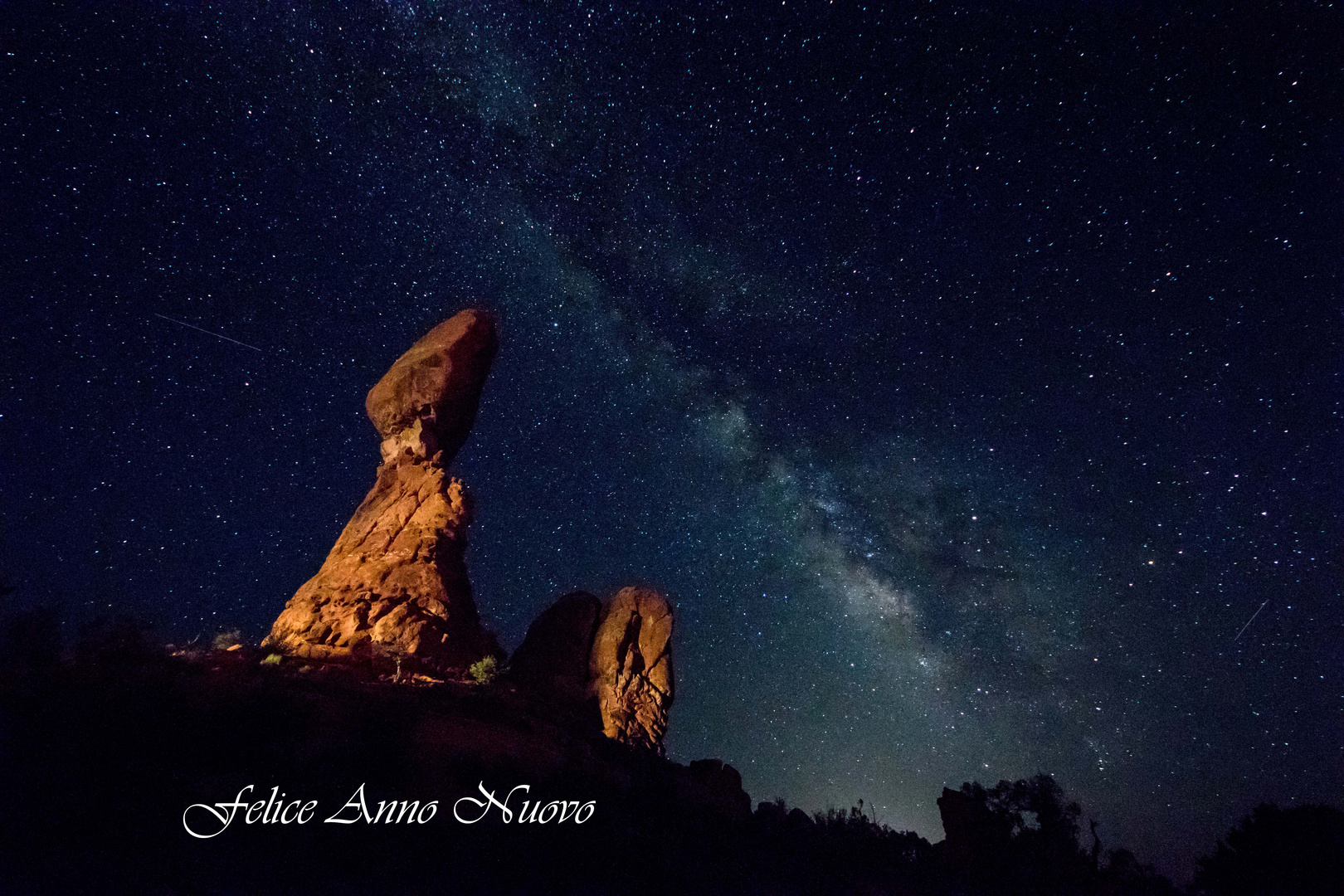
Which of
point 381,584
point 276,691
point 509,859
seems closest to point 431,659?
point 381,584

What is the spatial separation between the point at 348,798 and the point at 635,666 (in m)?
13.1

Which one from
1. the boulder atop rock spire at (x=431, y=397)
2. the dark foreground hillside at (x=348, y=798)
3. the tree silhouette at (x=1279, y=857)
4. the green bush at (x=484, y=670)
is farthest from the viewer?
the boulder atop rock spire at (x=431, y=397)

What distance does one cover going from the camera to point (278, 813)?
8.06 m

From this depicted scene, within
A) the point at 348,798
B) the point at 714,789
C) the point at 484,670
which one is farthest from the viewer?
the point at 484,670

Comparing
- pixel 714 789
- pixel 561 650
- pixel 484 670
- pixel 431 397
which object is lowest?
pixel 714 789

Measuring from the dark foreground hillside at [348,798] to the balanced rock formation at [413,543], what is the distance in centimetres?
Answer: 212

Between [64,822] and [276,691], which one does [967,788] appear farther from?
[64,822]

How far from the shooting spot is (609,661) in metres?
20.7

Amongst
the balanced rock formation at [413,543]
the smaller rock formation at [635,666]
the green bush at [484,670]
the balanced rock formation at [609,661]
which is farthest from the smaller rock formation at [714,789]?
the balanced rock formation at [413,543]

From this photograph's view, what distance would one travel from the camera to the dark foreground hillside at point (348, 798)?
6633 mm

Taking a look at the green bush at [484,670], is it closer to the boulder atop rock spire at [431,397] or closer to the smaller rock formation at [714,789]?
the smaller rock formation at [714,789]

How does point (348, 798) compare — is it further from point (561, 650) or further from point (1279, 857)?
point (1279, 857)

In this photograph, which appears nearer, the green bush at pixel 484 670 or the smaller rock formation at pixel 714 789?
the smaller rock formation at pixel 714 789

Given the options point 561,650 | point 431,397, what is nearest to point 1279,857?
point 561,650
